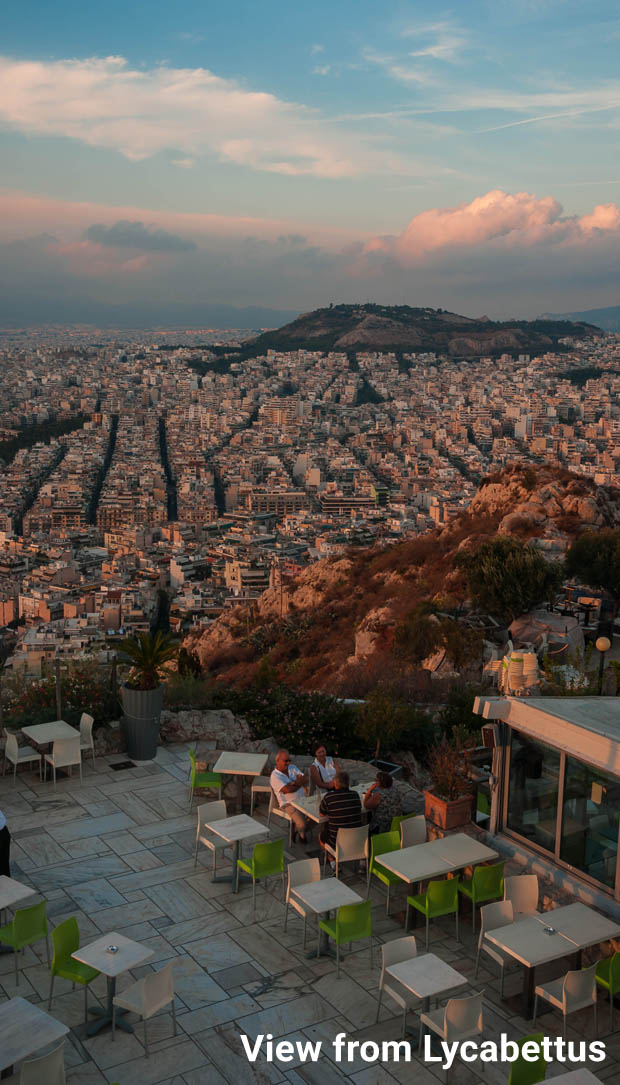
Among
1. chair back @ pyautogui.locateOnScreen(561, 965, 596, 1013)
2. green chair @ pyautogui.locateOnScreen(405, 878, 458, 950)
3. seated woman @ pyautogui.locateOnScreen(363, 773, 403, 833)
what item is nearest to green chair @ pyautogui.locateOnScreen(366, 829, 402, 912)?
green chair @ pyautogui.locateOnScreen(405, 878, 458, 950)

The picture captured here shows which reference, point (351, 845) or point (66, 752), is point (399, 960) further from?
point (66, 752)

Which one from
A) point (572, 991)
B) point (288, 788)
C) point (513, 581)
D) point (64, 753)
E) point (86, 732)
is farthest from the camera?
point (513, 581)

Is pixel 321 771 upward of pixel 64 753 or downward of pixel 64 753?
upward

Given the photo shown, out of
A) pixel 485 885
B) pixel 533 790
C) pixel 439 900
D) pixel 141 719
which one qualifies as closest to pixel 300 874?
pixel 439 900

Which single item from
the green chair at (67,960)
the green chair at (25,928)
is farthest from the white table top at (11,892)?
the green chair at (67,960)

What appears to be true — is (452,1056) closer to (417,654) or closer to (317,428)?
(417,654)

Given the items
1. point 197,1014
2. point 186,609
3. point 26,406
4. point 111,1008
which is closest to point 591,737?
point 197,1014
